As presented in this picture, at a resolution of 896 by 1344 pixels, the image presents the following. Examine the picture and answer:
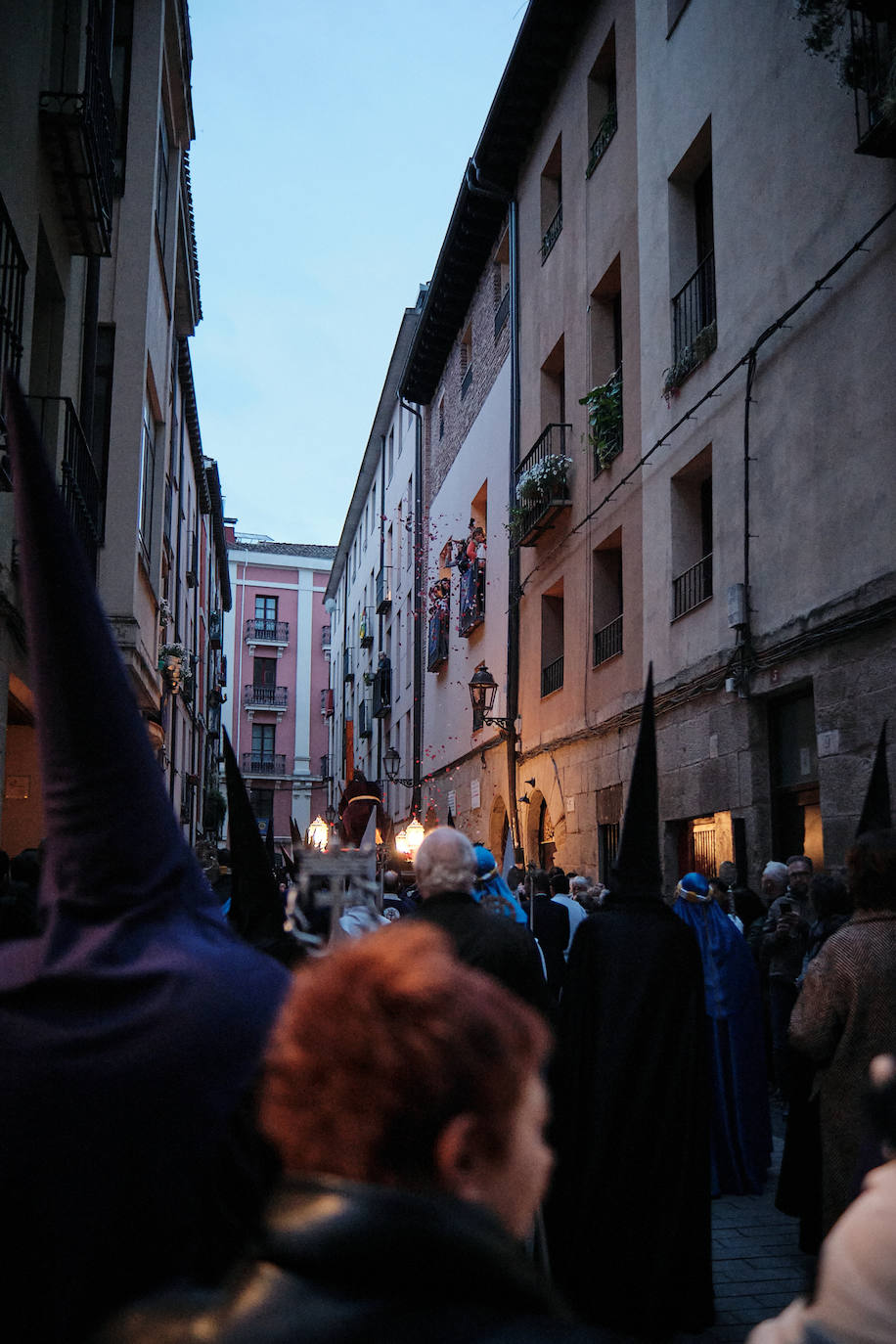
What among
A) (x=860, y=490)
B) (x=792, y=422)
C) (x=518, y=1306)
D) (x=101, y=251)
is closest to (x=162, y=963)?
(x=518, y=1306)

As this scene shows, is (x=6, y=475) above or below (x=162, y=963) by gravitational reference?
above

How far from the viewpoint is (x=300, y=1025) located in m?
1.31

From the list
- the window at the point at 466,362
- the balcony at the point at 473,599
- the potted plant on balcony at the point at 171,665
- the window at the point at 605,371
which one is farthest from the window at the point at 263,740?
the window at the point at 605,371

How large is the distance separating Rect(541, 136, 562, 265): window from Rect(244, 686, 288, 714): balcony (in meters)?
38.0

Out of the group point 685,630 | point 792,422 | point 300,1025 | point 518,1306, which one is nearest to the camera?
point 518,1306

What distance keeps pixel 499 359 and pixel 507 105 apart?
13.9 ft

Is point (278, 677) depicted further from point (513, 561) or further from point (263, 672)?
point (513, 561)

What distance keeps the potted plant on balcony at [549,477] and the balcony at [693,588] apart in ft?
14.7

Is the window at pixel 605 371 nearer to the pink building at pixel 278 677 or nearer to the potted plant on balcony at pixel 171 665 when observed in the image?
the potted plant on balcony at pixel 171 665

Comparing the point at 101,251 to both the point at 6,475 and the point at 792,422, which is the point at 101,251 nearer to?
the point at 6,475

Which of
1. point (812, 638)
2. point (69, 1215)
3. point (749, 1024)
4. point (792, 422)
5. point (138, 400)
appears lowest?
point (749, 1024)

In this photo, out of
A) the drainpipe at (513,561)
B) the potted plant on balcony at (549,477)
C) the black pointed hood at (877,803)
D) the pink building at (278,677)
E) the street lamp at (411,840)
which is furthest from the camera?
the pink building at (278,677)

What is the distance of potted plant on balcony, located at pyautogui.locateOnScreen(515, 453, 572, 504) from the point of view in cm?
1689

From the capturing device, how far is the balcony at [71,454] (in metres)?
9.62
